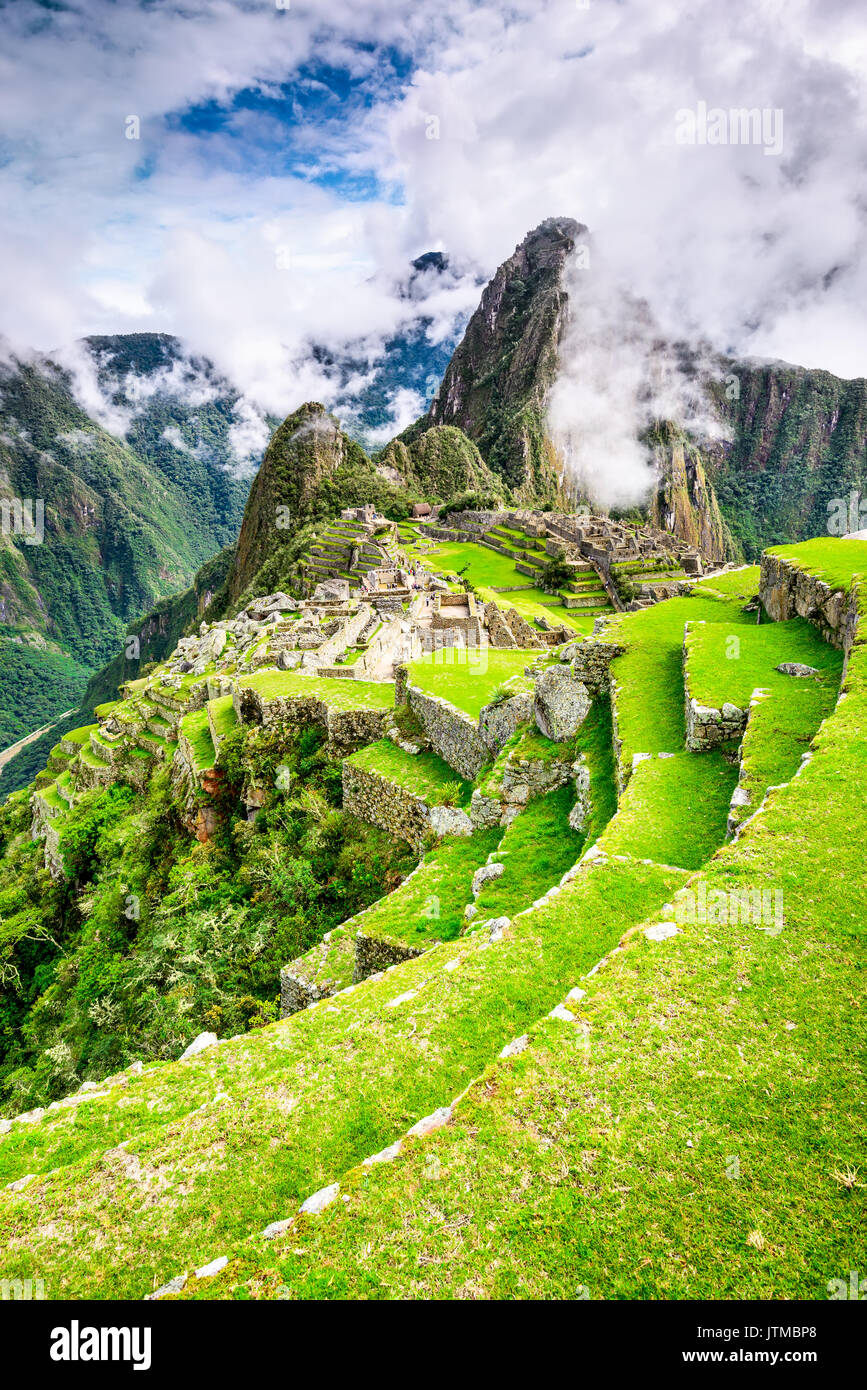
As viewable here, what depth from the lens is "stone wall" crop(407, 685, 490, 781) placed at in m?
12.4

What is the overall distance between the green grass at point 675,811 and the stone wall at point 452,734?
4130 millimetres

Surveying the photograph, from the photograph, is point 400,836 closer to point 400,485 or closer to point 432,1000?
point 432,1000

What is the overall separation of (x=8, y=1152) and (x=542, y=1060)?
4856 millimetres

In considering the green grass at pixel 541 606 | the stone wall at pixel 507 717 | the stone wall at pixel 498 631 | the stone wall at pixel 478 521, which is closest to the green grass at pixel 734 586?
the stone wall at pixel 507 717

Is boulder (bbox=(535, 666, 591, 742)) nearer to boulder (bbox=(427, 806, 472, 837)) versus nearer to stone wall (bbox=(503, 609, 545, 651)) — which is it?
boulder (bbox=(427, 806, 472, 837))

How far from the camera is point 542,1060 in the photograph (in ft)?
13.2

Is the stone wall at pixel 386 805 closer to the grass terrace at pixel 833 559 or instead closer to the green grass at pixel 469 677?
the green grass at pixel 469 677

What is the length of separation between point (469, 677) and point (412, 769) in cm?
376

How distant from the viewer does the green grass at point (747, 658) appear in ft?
30.7

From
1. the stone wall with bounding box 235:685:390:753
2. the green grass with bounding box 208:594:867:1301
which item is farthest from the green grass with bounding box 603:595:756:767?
the stone wall with bounding box 235:685:390:753

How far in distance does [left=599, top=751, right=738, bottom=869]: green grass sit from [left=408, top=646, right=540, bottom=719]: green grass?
14.1 feet

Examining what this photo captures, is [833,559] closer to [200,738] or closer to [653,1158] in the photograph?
[653,1158]
